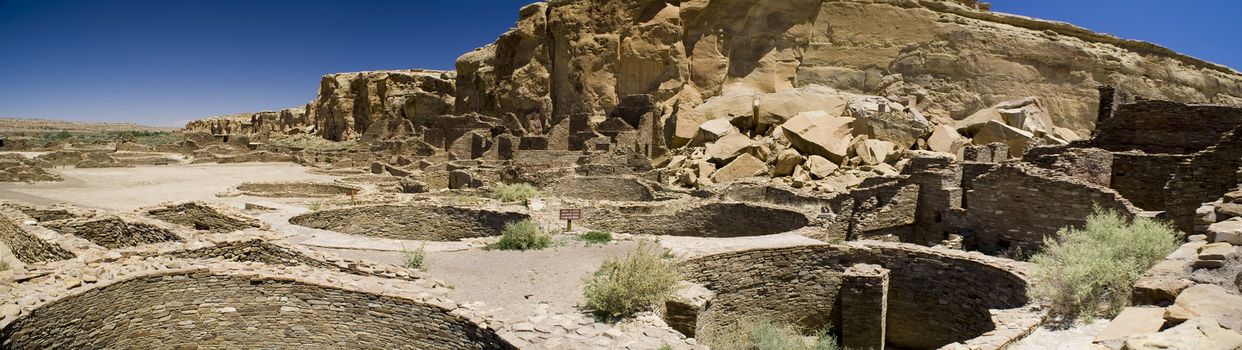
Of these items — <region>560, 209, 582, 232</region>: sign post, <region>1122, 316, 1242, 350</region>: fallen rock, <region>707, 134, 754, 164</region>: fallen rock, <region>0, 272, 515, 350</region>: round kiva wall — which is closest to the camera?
<region>1122, 316, 1242, 350</region>: fallen rock

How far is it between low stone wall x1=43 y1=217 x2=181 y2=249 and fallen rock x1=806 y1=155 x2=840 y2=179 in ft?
57.8

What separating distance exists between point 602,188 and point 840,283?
9.79m

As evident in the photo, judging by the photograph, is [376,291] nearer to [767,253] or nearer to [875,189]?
[767,253]

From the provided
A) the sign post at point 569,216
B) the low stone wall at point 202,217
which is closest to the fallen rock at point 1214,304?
the sign post at point 569,216

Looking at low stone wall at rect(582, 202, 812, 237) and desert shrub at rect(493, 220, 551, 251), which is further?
low stone wall at rect(582, 202, 812, 237)

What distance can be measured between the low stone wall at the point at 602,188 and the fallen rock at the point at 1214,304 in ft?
47.3

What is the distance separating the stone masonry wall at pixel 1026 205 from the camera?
35.6 ft

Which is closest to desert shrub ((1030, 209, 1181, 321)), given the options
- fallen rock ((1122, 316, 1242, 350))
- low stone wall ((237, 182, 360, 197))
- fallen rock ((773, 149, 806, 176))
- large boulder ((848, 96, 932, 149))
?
fallen rock ((1122, 316, 1242, 350))

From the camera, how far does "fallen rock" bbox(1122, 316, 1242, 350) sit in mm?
2844

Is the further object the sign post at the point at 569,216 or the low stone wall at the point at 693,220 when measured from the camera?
the low stone wall at the point at 693,220

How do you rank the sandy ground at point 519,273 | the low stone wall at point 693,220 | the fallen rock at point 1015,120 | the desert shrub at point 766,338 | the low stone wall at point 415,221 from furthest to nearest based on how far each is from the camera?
the fallen rock at point 1015,120, the low stone wall at point 693,220, the low stone wall at point 415,221, the desert shrub at point 766,338, the sandy ground at point 519,273

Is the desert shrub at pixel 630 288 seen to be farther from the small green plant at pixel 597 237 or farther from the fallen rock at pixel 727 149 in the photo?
the fallen rock at pixel 727 149

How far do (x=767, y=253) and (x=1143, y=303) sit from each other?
5.80 m

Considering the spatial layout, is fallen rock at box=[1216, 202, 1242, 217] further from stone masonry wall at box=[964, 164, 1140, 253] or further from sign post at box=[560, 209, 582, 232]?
sign post at box=[560, 209, 582, 232]
